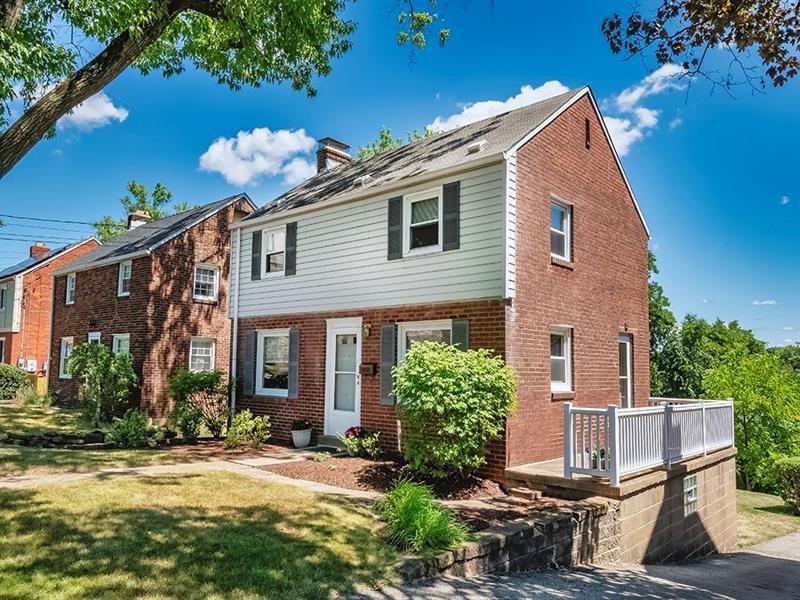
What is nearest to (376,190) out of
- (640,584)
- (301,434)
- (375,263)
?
(375,263)

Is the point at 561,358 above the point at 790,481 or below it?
above

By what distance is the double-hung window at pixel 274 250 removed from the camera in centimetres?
1377

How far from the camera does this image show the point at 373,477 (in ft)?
29.9

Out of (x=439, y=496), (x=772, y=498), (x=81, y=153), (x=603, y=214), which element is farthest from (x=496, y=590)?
(x=81, y=153)

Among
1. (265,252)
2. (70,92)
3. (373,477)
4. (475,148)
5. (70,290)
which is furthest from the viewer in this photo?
(70,290)

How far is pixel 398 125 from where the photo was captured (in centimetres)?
3350

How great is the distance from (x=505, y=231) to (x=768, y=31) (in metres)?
4.28

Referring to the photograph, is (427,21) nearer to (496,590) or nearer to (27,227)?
(496,590)

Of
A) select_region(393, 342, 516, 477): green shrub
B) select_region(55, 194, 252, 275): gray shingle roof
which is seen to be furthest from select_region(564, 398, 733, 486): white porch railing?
select_region(55, 194, 252, 275): gray shingle roof

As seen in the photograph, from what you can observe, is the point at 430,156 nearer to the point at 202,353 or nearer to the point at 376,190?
the point at 376,190

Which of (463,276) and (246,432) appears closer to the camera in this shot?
(463,276)

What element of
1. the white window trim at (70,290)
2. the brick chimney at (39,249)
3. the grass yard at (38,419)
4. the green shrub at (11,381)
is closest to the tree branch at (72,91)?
the grass yard at (38,419)

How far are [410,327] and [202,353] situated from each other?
36.8 ft

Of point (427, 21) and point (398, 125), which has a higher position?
point (398, 125)
